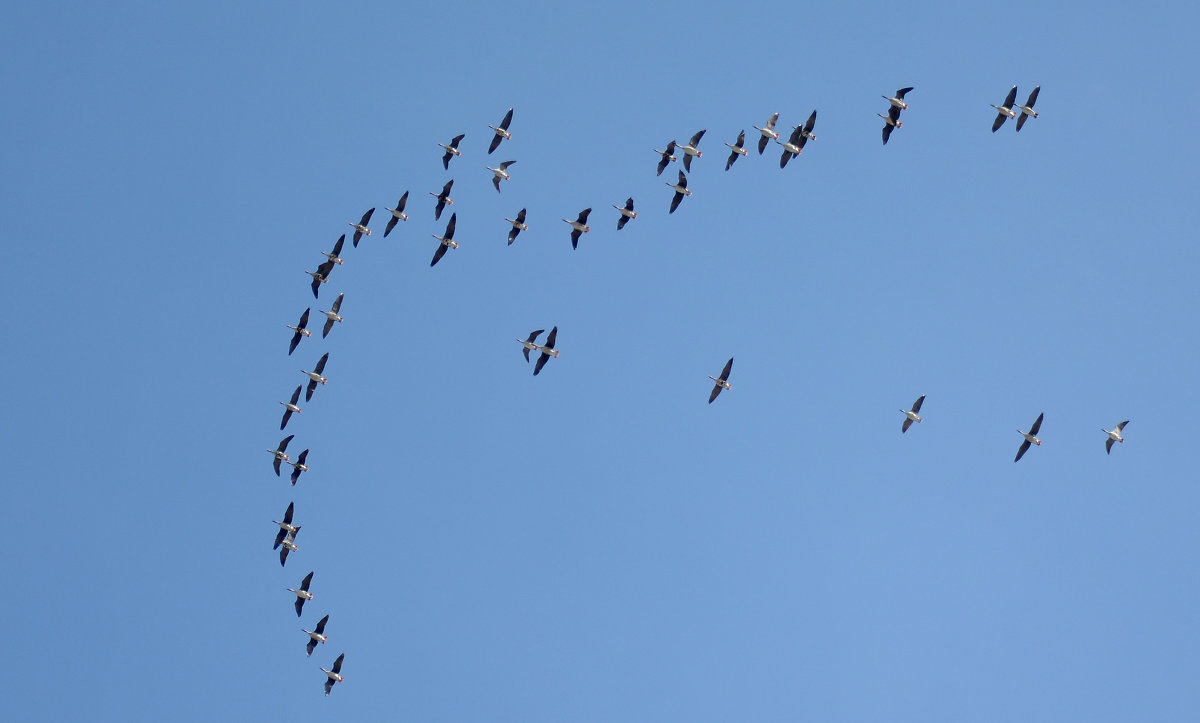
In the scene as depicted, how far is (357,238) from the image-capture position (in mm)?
90000

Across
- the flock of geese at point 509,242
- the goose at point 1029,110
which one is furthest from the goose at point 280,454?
the goose at point 1029,110

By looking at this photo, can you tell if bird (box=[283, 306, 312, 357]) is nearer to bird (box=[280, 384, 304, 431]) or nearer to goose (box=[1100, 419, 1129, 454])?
bird (box=[280, 384, 304, 431])

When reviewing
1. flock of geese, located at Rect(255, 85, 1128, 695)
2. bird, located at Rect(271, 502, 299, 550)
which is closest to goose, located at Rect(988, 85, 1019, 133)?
flock of geese, located at Rect(255, 85, 1128, 695)

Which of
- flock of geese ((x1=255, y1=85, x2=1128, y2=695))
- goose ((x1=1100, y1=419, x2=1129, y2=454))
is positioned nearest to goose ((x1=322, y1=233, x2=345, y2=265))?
flock of geese ((x1=255, y1=85, x2=1128, y2=695))

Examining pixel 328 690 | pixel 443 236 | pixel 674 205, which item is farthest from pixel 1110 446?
pixel 328 690

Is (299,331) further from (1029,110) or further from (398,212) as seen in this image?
(1029,110)

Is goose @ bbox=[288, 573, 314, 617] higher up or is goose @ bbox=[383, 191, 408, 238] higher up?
goose @ bbox=[383, 191, 408, 238]

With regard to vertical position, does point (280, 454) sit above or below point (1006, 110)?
below

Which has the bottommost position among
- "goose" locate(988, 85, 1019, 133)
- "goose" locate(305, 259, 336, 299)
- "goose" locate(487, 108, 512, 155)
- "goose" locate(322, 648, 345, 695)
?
"goose" locate(322, 648, 345, 695)

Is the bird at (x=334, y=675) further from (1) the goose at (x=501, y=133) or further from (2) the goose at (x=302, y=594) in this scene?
(1) the goose at (x=501, y=133)

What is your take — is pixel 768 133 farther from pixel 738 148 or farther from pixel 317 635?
pixel 317 635

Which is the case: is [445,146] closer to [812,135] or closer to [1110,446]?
[812,135]

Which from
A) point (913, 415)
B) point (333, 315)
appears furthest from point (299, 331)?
point (913, 415)

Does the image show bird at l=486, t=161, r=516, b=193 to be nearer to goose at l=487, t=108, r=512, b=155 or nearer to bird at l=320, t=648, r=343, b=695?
goose at l=487, t=108, r=512, b=155
